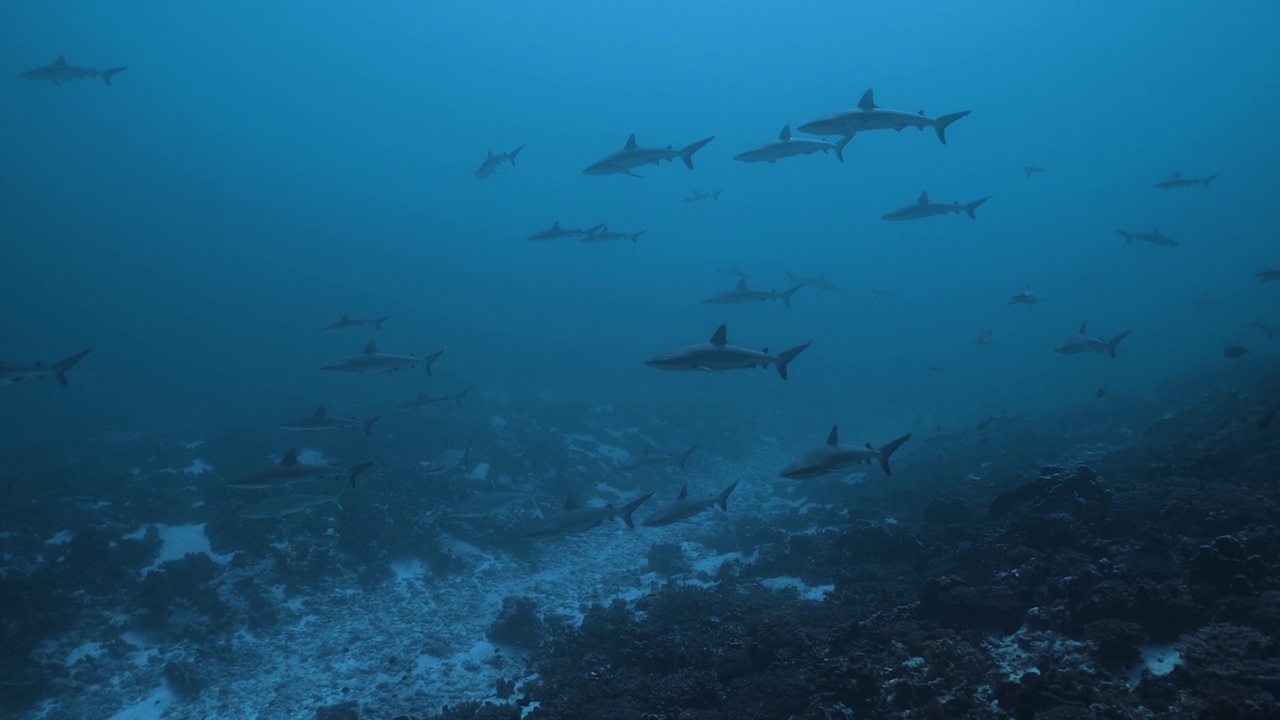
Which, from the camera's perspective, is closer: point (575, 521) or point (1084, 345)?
point (575, 521)

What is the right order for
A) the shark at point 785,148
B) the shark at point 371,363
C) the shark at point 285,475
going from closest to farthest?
the shark at point 285,475 < the shark at point 371,363 < the shark at point 785,148

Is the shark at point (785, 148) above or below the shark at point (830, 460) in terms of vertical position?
above

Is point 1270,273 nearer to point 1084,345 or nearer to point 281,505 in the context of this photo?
point 1084,345

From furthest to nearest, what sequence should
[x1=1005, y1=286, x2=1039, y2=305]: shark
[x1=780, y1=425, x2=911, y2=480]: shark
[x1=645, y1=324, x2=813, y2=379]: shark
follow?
[x1=1005, y1=286, x2=1039, y2=305]: shark → [x1=645, y1=324, x2=813, y2=379]: shark → [x1=780, y1=425, x2=911, y2=480]: shark

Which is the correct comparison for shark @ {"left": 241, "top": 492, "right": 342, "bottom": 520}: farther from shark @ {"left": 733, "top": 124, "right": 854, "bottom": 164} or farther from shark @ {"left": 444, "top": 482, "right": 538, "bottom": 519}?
shark @ {"left": 733, "top": 124, "right": 854, "bottom": 164}

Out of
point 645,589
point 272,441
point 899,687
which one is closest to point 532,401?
point 272,441

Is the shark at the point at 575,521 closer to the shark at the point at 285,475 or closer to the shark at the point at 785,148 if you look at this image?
the shark at the point at 285,475

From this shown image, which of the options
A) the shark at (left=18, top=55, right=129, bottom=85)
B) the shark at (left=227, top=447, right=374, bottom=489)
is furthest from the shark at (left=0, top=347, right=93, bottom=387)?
the shark at (left=18, top=55, right=129, bottom=85)

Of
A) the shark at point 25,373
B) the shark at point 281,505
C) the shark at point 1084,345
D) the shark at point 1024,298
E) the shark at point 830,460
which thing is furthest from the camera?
the shark at point 1024,298

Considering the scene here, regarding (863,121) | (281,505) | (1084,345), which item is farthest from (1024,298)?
(281,505)

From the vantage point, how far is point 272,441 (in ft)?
75.9

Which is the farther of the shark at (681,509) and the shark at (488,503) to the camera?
the shark at (488,503)

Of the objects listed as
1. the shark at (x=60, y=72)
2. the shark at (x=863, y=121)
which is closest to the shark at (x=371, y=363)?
the shark at (x=863, y=121)

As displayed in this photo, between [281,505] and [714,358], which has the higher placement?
[714,358]
